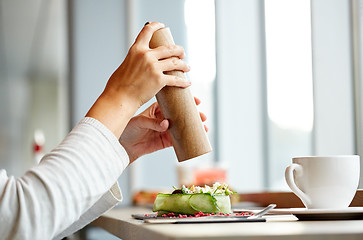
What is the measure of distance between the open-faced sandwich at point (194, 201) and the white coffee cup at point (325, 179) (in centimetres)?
11

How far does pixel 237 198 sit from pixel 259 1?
319cm

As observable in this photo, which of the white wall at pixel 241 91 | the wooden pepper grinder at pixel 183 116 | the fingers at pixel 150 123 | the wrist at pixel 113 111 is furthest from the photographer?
the white wall at pixel 241 91

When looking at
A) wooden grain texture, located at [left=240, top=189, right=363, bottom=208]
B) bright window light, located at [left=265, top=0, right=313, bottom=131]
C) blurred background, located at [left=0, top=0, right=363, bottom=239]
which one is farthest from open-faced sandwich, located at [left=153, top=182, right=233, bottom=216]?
bright window light, located at [left=265, top=0, right=313, bottom=131]

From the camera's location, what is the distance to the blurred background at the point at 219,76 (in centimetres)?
294

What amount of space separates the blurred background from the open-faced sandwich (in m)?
2.00

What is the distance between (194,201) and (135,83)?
21 centimetres

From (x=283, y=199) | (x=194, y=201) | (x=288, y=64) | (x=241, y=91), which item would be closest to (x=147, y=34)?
(x=194, y=201)

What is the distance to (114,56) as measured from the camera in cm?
299

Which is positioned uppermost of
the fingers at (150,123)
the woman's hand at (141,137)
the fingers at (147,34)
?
the fingers at (147,34)

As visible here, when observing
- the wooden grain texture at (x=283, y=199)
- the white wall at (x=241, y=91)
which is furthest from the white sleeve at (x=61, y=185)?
the white wall at (x=241, y=91)

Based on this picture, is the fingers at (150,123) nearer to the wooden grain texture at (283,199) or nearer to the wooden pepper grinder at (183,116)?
the wooden pepper grinder at (183,116)

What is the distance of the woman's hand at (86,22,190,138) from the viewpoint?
2.77ft

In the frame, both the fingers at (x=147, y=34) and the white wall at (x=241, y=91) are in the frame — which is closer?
the fingers at (x=147, y=34)

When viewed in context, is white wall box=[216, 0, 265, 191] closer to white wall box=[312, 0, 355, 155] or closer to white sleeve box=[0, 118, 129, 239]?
white wall box=[312, 0, 355, 155]
